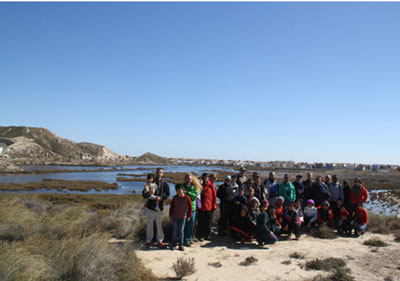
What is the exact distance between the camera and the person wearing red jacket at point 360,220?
24.9ft

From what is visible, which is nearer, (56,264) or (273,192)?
(56,264)

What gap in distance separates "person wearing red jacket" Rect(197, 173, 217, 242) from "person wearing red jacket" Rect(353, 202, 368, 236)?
4314 millimetres

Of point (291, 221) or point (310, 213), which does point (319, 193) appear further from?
point (291, 221)

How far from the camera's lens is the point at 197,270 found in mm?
4883

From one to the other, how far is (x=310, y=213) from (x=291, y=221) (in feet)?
3.34

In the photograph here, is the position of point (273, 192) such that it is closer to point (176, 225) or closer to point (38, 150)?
point (176, 225)

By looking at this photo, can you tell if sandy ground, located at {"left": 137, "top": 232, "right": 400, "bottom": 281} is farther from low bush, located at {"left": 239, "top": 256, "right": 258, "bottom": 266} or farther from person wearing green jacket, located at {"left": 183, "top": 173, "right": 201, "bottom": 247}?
person wearing green jacket, located at {"left": 183, "top": 173, "right": 201, "bottom": 247}

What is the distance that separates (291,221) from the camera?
7094 mm

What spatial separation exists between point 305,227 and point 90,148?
6342 inches

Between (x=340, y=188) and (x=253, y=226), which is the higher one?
(x=340, y=188)

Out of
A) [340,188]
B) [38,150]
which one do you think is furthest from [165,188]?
[38,150]

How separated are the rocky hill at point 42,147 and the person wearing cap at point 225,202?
10908 cm

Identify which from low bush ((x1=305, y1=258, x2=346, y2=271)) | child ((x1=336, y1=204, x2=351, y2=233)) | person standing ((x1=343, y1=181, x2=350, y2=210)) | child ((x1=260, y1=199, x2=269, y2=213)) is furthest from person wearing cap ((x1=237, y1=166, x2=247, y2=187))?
person standing ((x1=343, y1=181, x2=350, y2=210))

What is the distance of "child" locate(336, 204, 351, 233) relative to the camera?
25.1ft
